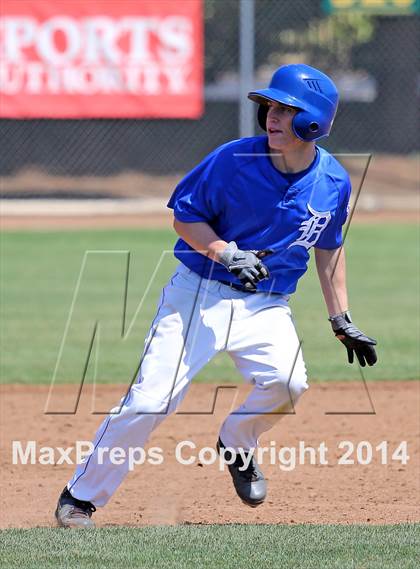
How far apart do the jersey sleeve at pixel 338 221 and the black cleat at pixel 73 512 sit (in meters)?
1.53

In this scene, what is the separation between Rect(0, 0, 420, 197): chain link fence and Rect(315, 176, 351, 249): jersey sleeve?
13570 millimetres

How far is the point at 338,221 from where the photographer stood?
4.76m

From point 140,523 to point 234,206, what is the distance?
1.50m

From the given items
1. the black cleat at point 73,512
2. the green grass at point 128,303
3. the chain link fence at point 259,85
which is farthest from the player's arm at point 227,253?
the chain link fence at point 259,85

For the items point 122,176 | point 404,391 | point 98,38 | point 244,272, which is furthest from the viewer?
point 122,176

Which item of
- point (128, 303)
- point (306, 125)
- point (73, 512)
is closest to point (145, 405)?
point (73, 512)

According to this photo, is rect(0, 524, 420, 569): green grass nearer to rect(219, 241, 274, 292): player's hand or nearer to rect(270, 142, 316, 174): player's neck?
rect(219, 241, 274, 292): player's hand

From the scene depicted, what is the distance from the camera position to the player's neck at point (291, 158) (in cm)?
458

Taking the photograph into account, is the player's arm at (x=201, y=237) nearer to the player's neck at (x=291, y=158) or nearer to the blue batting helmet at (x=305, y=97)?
the player's neck at (x=291, y=158)

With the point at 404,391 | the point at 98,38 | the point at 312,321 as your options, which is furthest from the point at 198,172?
the point at 98,38

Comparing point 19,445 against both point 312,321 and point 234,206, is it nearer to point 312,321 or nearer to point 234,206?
point 234,206

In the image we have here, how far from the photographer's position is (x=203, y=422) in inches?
273

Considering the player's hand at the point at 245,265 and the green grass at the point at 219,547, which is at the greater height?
the player's hand at the point at 245,265

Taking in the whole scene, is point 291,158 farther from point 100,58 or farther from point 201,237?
point 100,58
